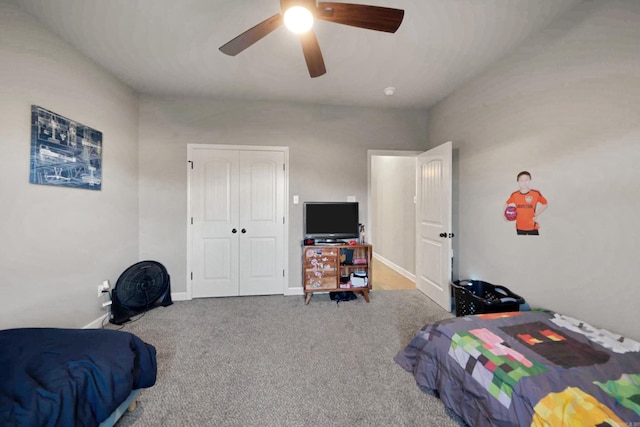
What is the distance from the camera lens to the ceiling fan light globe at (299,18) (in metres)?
1.37

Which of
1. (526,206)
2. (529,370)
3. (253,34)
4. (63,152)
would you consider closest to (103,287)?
(63,152)

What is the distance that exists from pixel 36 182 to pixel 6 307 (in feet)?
2.99

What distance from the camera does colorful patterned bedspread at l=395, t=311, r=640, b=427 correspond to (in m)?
1.03

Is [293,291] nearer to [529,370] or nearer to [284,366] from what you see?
[284,366]

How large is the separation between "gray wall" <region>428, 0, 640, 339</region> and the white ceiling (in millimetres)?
308

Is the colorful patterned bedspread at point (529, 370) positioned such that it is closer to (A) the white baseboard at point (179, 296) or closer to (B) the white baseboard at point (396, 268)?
(B) the white baseboard at point (396, 268)

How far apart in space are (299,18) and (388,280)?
3.67 m

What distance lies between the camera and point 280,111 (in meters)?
3.32

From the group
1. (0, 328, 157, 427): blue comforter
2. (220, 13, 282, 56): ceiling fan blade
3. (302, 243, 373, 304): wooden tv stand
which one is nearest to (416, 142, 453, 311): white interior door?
(302, 243, 373, 304): wooden tv stand

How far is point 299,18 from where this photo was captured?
141 centimetres

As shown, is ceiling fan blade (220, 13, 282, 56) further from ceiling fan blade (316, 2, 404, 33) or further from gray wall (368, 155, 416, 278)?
gray wall (368, 155, 416, 278)

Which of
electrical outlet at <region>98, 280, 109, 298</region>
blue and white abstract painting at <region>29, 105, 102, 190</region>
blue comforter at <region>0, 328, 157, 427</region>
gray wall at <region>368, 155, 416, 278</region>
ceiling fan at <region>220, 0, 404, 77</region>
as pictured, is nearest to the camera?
blue comforter at <region>0, 328, 157, 427</region>

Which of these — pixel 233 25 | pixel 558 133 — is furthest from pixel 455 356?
pixel 233 25

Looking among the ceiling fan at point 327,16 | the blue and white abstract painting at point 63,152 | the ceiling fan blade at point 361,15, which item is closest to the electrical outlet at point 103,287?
the blue and white abstract painting at point 63,152
